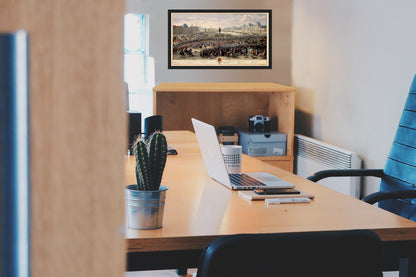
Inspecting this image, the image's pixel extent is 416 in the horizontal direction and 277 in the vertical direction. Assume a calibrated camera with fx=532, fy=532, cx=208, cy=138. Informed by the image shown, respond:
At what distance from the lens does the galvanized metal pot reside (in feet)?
4.23

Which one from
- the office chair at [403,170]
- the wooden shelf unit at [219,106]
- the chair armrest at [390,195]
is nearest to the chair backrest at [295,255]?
the chair armrest at [390,195]

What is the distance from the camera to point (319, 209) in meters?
1.54

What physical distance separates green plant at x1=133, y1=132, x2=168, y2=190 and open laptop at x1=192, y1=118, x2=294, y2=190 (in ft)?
1.43

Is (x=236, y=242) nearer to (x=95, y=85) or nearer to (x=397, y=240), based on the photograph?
(x=397, y=240)

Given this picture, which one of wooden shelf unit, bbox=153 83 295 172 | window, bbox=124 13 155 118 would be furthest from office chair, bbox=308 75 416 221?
window, bbox=124 13 155 118

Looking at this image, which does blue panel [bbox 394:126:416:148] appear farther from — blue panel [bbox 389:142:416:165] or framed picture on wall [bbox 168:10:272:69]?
framed picture on wall [bbox 168:10:272:69]

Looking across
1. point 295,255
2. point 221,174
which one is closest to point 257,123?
point 221,174

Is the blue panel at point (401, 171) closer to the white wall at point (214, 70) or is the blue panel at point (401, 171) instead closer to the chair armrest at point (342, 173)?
the chair armrest at point (342, 173)

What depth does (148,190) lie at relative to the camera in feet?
4.27

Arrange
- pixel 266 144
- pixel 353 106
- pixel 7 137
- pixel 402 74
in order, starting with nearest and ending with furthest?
pixel 7 137 < pixel 402 74 < pixel 353 106 < pixel 266 144

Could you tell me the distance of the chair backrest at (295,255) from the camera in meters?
1.09

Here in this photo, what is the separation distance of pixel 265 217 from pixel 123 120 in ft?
4.13

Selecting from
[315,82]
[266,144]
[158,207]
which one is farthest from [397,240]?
[315,82]

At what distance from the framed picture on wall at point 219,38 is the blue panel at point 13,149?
15.6 feet
